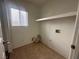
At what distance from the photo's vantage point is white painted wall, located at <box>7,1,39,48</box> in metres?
3.06

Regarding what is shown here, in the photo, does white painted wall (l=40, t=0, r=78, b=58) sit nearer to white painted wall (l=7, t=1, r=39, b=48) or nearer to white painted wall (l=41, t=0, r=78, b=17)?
white painted wall (l=41, t=0, r=78, b=17)

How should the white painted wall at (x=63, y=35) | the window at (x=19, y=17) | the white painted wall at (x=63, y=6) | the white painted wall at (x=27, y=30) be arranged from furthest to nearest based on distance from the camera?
the white painted wall at (x=27, y=30), the window at (x=19, y=17), the white painted wall at (x=63, y=35), the white painted wall at (x=63, y=6)

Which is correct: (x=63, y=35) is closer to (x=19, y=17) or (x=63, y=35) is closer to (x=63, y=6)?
(x=63, y=6)

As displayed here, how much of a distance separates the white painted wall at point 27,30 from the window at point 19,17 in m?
0.22

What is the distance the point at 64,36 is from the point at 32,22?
7.46 feet

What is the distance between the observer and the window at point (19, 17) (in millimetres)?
2944

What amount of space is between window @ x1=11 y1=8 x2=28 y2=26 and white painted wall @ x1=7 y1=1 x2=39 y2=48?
220 mm

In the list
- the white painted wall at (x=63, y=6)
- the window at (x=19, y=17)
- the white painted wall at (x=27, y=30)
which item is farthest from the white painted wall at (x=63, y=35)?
the window at (x=19, y=17)

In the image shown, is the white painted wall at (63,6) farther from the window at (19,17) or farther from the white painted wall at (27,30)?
the window at (19,17)

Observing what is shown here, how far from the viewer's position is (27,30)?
3.53 m

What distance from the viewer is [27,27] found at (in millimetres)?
3504

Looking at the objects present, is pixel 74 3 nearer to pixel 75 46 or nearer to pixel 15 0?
pixel 75 46

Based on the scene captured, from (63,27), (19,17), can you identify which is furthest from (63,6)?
(19,17)

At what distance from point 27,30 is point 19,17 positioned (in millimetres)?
954
